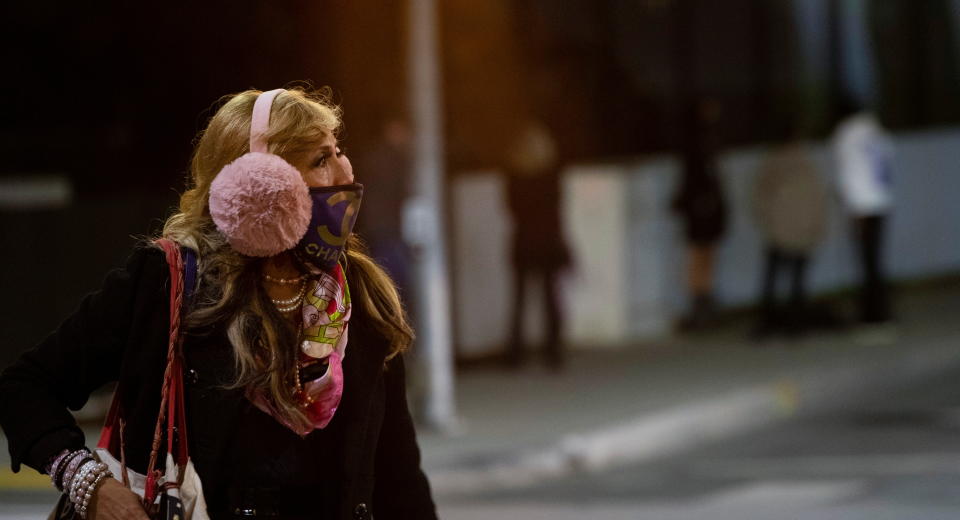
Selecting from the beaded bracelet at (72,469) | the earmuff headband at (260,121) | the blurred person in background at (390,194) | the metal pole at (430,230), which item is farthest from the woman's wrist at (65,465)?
the blurred person in background at (390,194)

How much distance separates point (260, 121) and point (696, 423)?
27.9 feet

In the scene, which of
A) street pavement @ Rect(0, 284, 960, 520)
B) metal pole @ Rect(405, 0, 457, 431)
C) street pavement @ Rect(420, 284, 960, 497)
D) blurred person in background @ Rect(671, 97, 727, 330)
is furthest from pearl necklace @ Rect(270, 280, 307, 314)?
blurred person in background @ Rect(671, 97, 727, 330)

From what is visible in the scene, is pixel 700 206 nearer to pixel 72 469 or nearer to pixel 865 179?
pixel 865 179

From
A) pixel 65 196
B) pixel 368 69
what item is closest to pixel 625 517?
pixel 65 196

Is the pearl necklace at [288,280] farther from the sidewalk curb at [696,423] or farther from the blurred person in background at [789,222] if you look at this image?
the blurred person in background at [789,222]

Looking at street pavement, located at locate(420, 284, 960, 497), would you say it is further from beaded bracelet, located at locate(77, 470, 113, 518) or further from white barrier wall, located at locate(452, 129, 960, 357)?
beaded bracelet, located at locate(77, 470, 113, 518)

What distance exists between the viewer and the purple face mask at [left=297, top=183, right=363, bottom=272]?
3092mm

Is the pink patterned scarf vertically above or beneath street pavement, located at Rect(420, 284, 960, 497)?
above

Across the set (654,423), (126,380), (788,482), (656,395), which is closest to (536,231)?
(656,395)

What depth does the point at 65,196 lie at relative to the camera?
38.8ft

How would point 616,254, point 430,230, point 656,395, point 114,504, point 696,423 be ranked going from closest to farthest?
point 114,504
point 430,230
point 696,423
point 656,395
point 616,254

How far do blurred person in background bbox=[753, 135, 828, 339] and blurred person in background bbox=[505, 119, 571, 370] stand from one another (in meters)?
2.27

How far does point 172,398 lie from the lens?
2.98 metres

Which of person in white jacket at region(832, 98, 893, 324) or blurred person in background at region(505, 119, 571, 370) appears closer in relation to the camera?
blurred person in background at region(505, 119, 571, 370)
